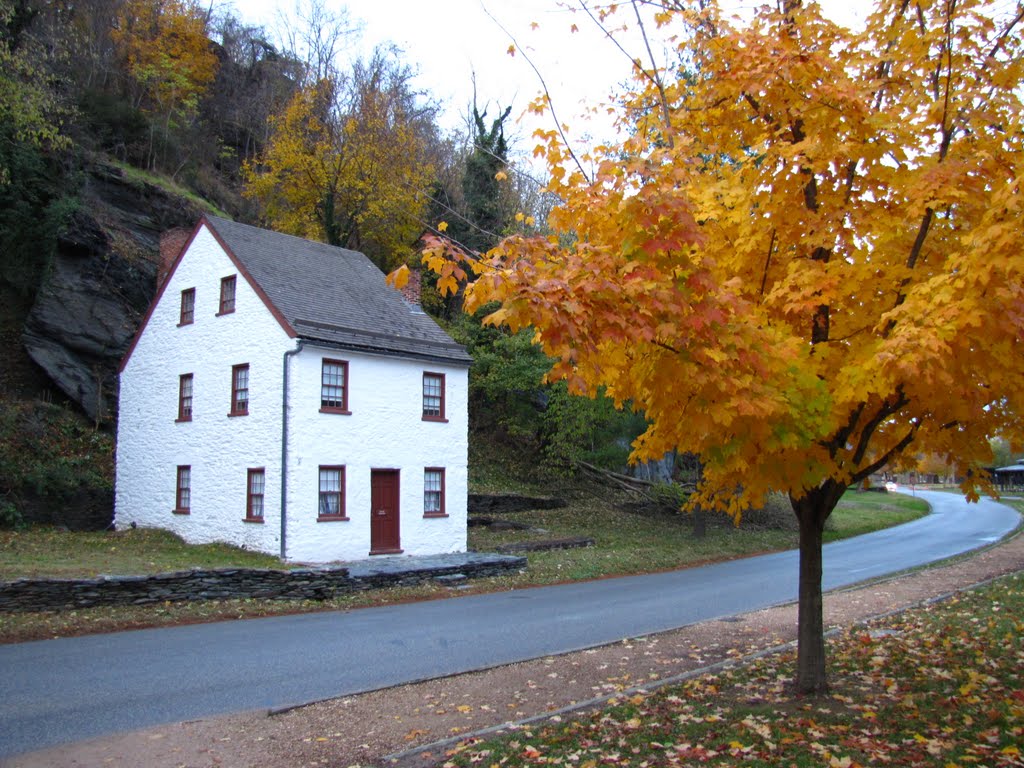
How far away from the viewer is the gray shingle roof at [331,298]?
73.0 ft

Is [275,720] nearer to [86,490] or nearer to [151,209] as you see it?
[86,490]

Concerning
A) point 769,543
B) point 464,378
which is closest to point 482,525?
point 464,378

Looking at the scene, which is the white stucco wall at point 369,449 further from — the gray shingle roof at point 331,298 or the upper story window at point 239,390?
the upper story window at point 239,390

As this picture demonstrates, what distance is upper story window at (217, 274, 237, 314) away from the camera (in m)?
23.4

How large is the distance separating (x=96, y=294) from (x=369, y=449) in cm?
1438

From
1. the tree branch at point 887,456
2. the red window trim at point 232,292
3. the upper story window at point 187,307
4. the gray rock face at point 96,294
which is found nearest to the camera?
the tree branch at point 887,456

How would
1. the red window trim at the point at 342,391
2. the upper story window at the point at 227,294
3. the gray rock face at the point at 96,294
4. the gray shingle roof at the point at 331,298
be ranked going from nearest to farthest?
the red window trim at the point at 342,391 < the gray shingle roof at the point at 331,298 < the upper story window at the point at 227,294 < the gray rock face at the point at 96,294

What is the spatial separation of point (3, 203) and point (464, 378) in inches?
702

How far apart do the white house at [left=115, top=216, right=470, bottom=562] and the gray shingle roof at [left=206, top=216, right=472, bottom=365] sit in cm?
6

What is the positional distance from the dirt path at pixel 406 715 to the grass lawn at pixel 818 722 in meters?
0.67

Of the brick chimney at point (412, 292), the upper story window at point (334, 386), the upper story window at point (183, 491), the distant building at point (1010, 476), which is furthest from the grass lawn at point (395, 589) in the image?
the distant building at point (1010, 476)

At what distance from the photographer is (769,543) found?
2902cm

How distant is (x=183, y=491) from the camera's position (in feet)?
80.5

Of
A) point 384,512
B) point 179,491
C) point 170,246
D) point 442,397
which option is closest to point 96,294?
point 170,246
